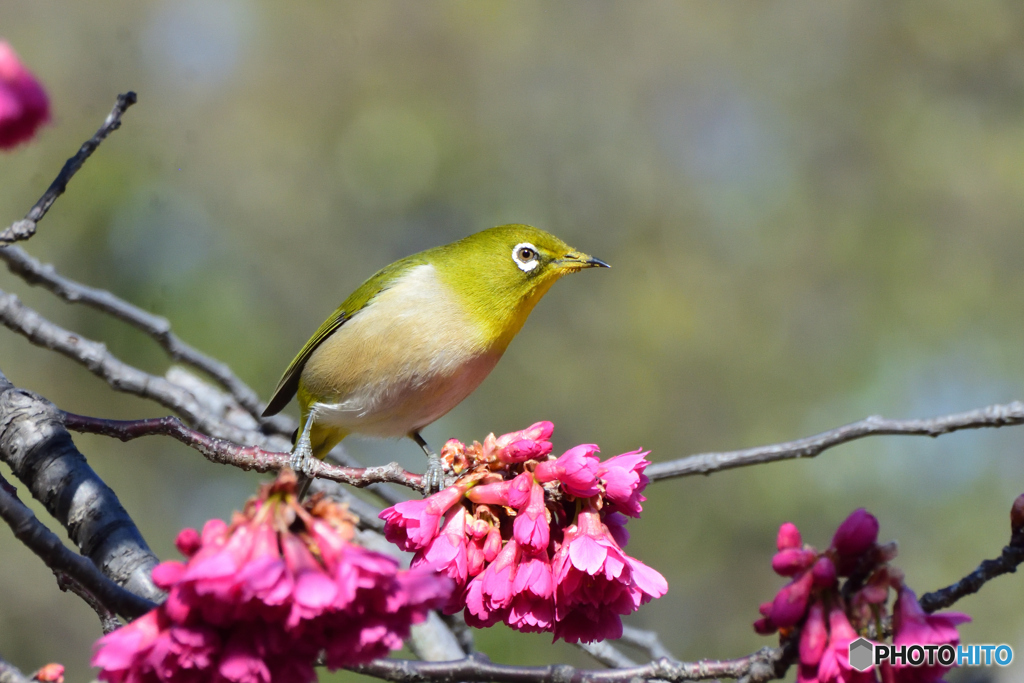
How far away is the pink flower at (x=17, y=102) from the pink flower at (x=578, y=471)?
153cm

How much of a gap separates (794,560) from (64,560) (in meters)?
1.61

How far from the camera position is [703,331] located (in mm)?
12930

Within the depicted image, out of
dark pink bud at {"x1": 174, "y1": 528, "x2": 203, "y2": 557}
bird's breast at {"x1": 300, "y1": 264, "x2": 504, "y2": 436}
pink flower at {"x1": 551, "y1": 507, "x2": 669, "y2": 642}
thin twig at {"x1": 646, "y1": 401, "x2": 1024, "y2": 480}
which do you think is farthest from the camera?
bird's breast at {"x1": 300, "y1": 264, "x2": 504, "y2": 436}

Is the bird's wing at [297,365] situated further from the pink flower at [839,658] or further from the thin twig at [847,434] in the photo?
the pink flower at [839,658]

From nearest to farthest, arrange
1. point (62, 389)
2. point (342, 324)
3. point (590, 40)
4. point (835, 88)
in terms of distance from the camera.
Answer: point (342, 324), point (62, 389), point (835, 88), point (590, 40)

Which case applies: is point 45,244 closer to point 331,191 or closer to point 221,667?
point 331,191

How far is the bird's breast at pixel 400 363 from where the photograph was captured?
4.62m

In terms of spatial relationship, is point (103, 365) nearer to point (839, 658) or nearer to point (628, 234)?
point (839, 658)

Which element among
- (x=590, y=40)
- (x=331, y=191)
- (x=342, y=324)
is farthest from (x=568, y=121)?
(x=342, y=324)

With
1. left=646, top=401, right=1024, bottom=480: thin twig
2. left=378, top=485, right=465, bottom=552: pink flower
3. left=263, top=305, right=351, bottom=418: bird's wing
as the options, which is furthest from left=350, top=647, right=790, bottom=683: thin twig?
left=263, top=305, right=351, bottom=418: bird's wing

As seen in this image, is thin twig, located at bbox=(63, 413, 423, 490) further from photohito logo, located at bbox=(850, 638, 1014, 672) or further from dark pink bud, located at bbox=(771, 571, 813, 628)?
photohito logo, located at bbox=(850, 638, 1014, 672)

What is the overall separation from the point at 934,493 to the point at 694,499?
2985 mm

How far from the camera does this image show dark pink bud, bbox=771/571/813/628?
1.90 metres

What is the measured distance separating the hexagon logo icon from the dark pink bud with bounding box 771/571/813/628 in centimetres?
13
